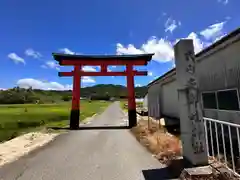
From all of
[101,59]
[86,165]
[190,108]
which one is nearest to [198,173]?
[190,108]

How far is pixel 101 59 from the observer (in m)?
14.9

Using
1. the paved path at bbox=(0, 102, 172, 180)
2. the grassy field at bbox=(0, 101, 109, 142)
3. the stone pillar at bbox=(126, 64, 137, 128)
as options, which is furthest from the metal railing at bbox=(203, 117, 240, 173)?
the grassy field at bbox=(0, 101, 109, 142)

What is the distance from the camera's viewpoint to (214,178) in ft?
12.7

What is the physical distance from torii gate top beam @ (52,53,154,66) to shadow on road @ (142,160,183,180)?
10.4 m

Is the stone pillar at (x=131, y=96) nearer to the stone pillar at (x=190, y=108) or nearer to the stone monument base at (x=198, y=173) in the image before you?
the stone pillar at (x=190, y=108)

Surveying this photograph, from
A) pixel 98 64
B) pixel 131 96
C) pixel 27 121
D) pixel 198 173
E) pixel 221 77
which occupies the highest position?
pixel 98 64

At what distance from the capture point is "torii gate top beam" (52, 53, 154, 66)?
572 inches

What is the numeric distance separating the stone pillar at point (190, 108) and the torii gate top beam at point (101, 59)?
9.94 m

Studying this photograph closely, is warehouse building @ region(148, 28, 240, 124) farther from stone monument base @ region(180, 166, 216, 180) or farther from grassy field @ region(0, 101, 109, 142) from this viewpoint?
grassy field @ region(0, 101, 109, 142)

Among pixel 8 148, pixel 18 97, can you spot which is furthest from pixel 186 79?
pixel 18 97

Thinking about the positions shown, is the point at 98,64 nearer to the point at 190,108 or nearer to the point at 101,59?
the point at 101,59

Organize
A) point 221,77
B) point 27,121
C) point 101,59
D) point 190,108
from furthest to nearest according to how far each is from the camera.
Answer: point 27,121
point 101,59
point 221,77
point 190,108

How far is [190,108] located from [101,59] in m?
10.8

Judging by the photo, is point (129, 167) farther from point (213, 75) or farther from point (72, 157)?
point (213, 75)
